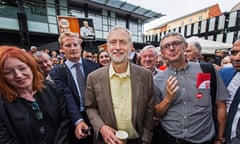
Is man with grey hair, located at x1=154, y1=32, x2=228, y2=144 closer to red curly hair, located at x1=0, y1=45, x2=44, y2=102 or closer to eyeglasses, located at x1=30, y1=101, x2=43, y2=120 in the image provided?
eyeglasses, located at x1=30, y1=101, x2=43, y2=120

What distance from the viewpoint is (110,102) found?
4.82ft

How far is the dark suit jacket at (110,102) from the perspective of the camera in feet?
4.87

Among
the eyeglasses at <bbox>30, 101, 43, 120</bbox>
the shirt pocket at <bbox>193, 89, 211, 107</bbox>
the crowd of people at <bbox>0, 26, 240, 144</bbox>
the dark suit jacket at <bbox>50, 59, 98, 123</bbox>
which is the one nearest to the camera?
the eyeglasses at <bbox>30, 101, 43, 120</bbox>

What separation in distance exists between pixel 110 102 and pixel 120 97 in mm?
119

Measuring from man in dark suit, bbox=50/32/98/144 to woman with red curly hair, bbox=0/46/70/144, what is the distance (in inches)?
9.6

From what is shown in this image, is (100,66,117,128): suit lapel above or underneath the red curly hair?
underneath

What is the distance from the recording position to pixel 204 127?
1543 mm

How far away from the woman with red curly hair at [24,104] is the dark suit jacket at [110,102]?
0.37 meters

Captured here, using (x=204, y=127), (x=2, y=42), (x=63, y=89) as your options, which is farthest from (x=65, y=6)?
(x=204, y=127)

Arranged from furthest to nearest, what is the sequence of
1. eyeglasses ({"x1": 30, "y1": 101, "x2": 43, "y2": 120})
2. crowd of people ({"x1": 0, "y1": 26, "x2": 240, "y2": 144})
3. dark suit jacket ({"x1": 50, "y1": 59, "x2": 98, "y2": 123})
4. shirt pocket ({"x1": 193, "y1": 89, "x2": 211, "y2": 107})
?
dark suit jacket ({"x1": 50, "y1": 59, "x2": 98, "y2": 123}), shirt pocket ({"x1": 193, "y1": 89, "x2": 211, "y2": 107}), crowd of people ({"x1": 0, "y1": 26, "x2": 240, "y2": 144}), eyeglasses ({"x1": 30, "y1": 101, "x2": 43, "y2": 120})

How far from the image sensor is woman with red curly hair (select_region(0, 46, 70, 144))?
120 centimetres

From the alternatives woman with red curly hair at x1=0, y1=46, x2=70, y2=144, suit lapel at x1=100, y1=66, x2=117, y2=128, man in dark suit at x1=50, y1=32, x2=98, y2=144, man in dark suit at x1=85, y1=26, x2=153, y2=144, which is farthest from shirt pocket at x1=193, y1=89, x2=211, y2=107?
woman with red curly hair at x1=0, y1=46, x2=70, y2=144

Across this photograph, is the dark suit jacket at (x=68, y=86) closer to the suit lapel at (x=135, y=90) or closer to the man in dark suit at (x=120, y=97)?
the man in dark suit at (x=120, y=97)

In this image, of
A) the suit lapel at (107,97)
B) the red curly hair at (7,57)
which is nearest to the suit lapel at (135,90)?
the suit lapel at (107,97)
